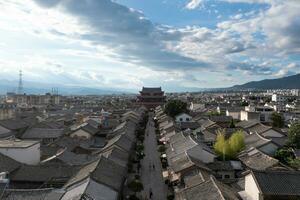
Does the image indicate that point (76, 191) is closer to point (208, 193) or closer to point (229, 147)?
point (208, 193)

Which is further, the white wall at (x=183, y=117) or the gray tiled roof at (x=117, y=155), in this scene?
the white wall at (x=183, y=117)

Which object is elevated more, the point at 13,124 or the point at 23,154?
the point at 13,124

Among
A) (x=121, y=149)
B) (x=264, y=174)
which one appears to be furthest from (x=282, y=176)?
(x=121, y=149)

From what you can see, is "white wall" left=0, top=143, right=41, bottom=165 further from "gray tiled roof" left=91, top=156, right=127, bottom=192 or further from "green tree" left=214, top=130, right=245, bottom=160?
"green tree" left=214, top=130, right=245, bottom=160

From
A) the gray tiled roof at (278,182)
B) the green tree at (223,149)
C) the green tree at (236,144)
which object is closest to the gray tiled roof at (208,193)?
the gray tiled roof at (278,182)

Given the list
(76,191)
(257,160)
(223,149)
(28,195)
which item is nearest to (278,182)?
(76,191)

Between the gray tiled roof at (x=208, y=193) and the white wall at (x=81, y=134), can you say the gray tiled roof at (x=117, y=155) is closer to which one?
the gray tiled roof at (x=208, y=193)

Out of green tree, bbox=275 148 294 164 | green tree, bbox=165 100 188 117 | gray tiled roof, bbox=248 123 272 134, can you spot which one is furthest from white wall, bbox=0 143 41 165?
green tree, bbox=165 100 188 117
